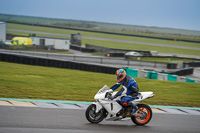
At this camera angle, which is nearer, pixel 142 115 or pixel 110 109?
pixel 110 109

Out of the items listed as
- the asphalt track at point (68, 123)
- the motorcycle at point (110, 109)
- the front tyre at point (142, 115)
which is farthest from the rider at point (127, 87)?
the asphalt track at point (68, 123)

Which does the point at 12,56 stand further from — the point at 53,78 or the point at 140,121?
the point at 140,121

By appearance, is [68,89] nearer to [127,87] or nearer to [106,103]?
[106,103]

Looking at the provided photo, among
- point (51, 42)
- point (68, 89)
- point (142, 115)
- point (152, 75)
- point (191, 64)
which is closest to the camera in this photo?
point (142, 115)

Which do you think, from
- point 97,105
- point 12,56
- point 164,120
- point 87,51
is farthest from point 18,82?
point 87,51

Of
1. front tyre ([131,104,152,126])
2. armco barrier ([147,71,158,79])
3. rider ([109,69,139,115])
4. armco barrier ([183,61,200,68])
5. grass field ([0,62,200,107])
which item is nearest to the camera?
rider ([109,69,139,115])

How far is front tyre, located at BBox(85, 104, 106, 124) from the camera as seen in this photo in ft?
24.7

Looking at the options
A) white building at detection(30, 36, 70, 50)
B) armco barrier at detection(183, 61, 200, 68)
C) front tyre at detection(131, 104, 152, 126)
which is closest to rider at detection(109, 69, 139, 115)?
front tyre at detection(131, 104, 152, 126)

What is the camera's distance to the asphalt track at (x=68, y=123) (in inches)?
269

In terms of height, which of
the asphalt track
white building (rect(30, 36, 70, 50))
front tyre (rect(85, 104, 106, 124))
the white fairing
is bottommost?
the asphalt track

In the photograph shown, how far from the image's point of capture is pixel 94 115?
25.0 feet

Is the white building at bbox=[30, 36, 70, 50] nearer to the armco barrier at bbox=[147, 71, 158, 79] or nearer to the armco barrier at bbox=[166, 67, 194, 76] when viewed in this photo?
the armco barrier at bbox=[166, 67, 194, 76]

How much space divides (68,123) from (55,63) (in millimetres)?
13737

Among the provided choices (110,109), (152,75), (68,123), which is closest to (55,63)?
(152,75)
